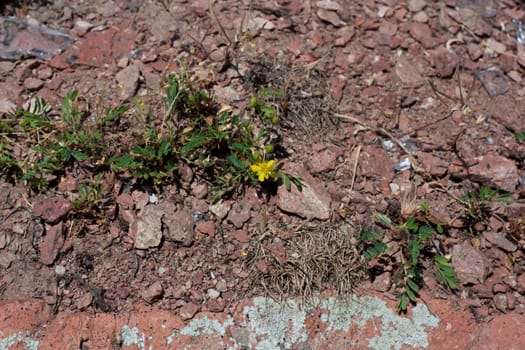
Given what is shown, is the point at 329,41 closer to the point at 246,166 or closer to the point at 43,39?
the point at 246,166

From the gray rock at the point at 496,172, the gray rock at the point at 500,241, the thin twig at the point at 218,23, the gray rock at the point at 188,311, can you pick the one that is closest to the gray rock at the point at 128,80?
the thin twig at the point at 218,23

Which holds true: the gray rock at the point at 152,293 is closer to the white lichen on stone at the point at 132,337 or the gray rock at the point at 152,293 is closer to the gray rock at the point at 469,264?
the white lichen on stone at the point at 132,337

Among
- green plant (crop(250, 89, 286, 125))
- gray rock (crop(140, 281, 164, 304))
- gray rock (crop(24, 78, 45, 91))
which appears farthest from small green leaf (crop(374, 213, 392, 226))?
gray rock (crop(24, 78, 45, 91))

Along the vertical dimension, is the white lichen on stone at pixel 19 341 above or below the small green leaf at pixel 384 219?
below

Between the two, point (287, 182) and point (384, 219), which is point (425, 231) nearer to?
point (384, 219)

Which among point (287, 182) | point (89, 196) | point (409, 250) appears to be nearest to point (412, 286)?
point (409, 250)

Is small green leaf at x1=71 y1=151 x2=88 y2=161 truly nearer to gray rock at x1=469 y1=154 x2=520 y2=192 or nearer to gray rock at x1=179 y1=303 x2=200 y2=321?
gray rock at x1=179 y1=303 x2=200 y2=321
